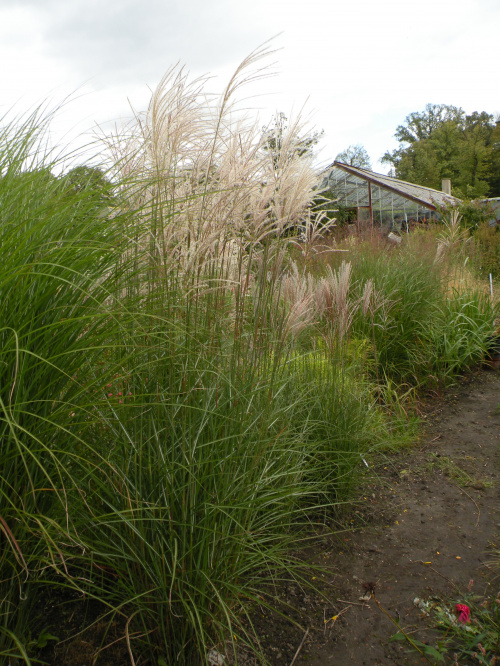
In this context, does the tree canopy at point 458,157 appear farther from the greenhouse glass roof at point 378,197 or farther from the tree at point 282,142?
the tree at point 282,142

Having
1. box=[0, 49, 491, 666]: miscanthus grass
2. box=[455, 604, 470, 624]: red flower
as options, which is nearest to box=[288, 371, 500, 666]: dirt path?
box=[455, 604, 470, 624]: red flower

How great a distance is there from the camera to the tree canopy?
4009 cm

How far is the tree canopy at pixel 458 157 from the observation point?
4009cm

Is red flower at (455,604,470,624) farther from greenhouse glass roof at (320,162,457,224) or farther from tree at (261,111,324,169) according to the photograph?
greenhouse glass roof at (320,162,457,224)

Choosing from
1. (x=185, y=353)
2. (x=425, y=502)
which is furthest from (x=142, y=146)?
(x=425, y=502)

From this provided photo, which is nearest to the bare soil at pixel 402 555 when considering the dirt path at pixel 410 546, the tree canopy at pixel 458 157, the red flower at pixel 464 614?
the dirt path at pixel 410 546

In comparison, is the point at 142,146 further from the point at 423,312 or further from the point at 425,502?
the point at 423,312

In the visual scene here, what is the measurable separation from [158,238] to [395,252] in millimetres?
5868

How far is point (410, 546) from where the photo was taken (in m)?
2.58

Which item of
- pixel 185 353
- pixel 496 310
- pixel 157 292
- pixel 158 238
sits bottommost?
pixel 496 310

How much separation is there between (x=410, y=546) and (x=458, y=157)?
46.5 metres

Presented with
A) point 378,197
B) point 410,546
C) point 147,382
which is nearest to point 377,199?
point 378,197

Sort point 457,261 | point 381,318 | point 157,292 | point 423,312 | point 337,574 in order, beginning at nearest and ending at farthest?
point 157,292, point 337,574, point 381,318, point 423,312, point 457,261

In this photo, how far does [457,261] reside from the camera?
752 cm
